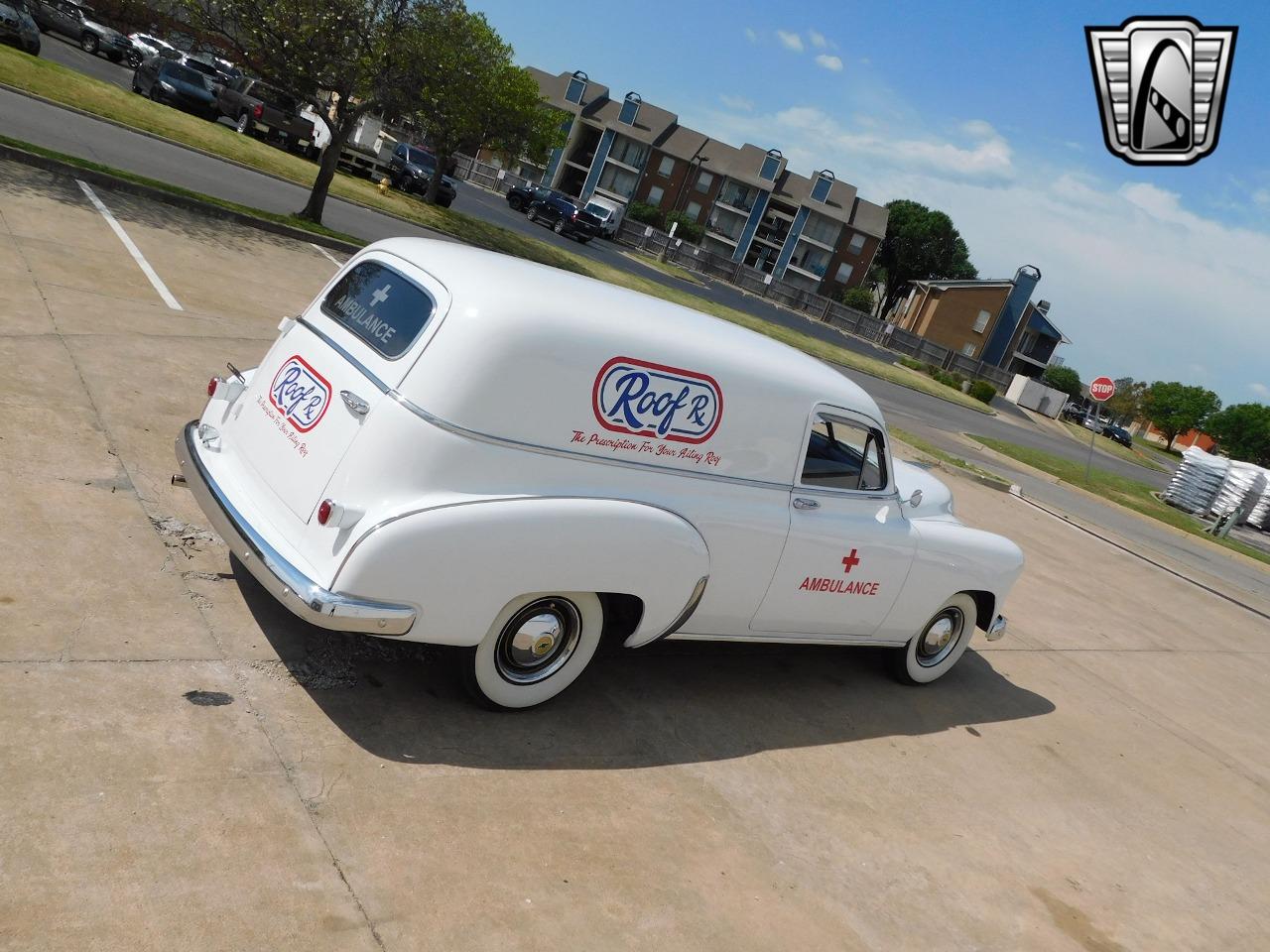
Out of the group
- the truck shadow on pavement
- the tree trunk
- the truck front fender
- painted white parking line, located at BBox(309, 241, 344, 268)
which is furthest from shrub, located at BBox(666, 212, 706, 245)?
the truck front fender

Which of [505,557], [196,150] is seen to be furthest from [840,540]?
[196,150]

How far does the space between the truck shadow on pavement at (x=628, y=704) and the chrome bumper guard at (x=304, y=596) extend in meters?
0.54

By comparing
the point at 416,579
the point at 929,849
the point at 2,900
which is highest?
the point at 416,579

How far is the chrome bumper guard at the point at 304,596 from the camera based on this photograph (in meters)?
3.86

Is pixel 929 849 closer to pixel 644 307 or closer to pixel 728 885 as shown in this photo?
pixel 728 885

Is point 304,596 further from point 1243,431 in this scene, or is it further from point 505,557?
point 1243,431

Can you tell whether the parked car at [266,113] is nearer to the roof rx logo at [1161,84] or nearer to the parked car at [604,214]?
the parked car at [604,214]

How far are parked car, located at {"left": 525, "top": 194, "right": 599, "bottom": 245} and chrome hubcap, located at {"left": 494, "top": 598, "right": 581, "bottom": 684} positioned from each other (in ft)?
124

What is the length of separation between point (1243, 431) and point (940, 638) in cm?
7582

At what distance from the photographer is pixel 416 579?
3945 mm

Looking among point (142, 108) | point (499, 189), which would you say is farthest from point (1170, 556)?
point (499, 189)

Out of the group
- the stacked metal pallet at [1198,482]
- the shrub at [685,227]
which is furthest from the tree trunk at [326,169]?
the shrub at [685,227]

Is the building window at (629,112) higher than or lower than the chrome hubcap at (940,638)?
higher

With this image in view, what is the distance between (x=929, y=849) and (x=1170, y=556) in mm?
13077
